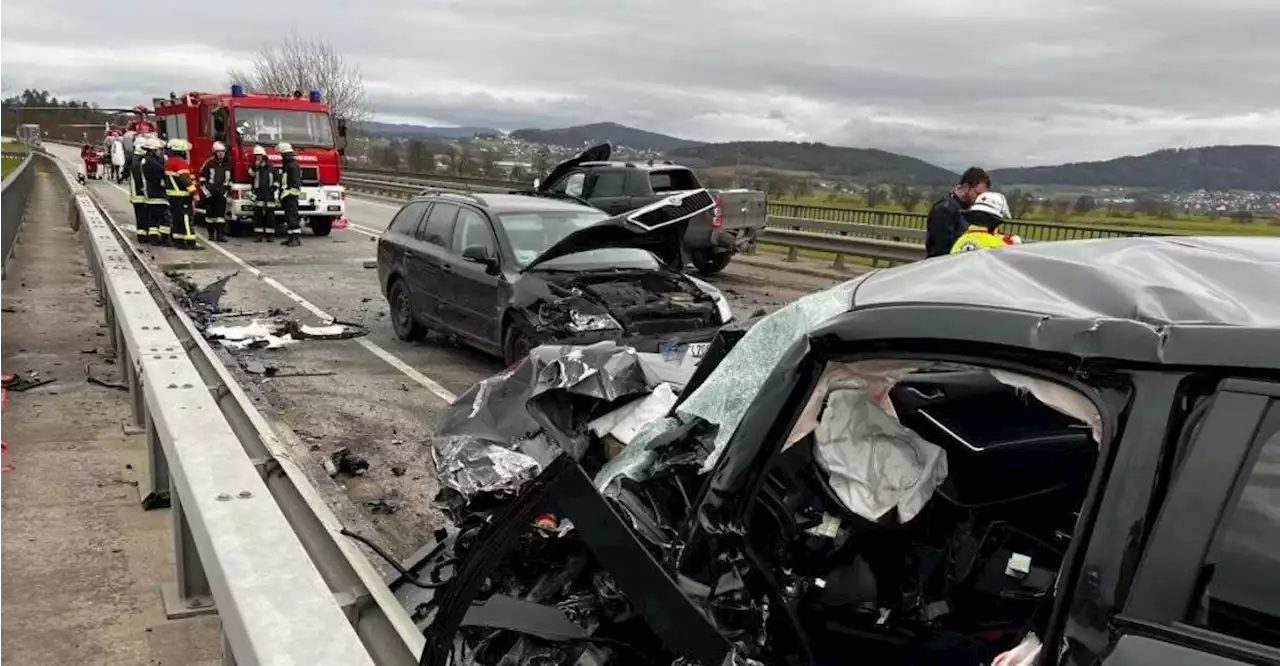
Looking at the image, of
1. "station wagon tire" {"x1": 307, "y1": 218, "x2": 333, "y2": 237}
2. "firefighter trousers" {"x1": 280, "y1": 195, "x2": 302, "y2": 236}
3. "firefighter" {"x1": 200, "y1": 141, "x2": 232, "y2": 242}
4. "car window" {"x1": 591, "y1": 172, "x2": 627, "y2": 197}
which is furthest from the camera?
"station wagon tire" {"x1": 307, "y1": 218, "x2": 333, "y2": 237}

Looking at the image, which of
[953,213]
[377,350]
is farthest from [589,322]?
[953,213]

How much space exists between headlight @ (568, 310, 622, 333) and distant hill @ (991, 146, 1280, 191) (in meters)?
6.08

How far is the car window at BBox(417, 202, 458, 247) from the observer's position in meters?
8.84

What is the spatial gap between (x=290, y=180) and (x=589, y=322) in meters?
13.4

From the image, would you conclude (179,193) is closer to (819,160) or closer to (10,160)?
(819,160)

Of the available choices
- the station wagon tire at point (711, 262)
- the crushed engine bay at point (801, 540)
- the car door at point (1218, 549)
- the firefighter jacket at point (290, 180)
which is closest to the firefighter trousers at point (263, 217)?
the firefighter jacket at point (290, 180)

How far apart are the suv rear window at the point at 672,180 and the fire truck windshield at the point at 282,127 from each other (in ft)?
29.4

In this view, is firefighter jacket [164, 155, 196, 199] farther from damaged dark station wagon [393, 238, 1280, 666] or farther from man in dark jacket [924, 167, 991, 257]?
damaged dark station wagon [393, 238, 1280, 666]

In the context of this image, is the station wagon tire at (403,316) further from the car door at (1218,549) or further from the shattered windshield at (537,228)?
the car door at (1218,549)

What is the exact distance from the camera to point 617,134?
167 ft

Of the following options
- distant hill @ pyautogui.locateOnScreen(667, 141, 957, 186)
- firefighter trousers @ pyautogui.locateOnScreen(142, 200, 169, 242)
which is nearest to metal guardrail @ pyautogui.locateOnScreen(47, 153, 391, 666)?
firefighter trousers @ pyautogui.locateOnScreen(142, 200, 169, 242)

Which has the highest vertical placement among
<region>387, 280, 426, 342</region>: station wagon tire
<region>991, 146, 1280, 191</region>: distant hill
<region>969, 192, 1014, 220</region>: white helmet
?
<region>991, 146, 1280, 191</region>: distant hill

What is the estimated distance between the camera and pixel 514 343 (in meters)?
7.54

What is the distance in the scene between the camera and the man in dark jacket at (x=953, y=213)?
28.6 ft
